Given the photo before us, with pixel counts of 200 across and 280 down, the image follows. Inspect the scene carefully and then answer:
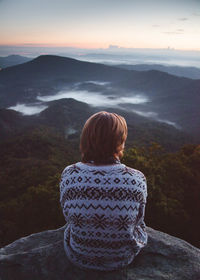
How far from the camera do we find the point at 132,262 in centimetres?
299

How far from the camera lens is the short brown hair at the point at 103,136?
2.21 m

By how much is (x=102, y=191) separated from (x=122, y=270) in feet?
4.63

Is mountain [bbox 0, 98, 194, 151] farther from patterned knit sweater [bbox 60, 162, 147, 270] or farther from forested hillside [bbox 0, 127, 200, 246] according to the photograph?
patterned knit sweater [bbox 60, 162, 147, 270]

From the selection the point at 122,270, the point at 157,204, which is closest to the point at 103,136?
the point at 122,270

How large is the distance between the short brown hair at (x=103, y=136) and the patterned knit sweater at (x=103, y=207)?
0.15 metres

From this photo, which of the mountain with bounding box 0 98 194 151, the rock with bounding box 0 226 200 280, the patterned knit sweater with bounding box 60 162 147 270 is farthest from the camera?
the mountain with bounding box 0 98 194 151

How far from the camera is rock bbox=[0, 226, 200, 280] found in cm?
279

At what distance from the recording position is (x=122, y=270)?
2764 millimetres

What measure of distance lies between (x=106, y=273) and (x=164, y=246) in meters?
1.25

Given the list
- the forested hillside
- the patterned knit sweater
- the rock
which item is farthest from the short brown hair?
the forested hillside

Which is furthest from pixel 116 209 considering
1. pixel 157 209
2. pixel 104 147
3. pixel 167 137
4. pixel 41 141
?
pixel 167 137

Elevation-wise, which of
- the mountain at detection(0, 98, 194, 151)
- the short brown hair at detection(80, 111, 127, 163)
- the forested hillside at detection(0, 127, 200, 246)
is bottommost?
the mountain at detection(0, 98, 194, 151)

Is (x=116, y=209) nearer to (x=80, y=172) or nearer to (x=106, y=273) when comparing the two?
(x=80, y=172)

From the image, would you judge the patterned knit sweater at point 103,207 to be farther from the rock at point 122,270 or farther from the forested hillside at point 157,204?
the forested hillside at point 157,204
